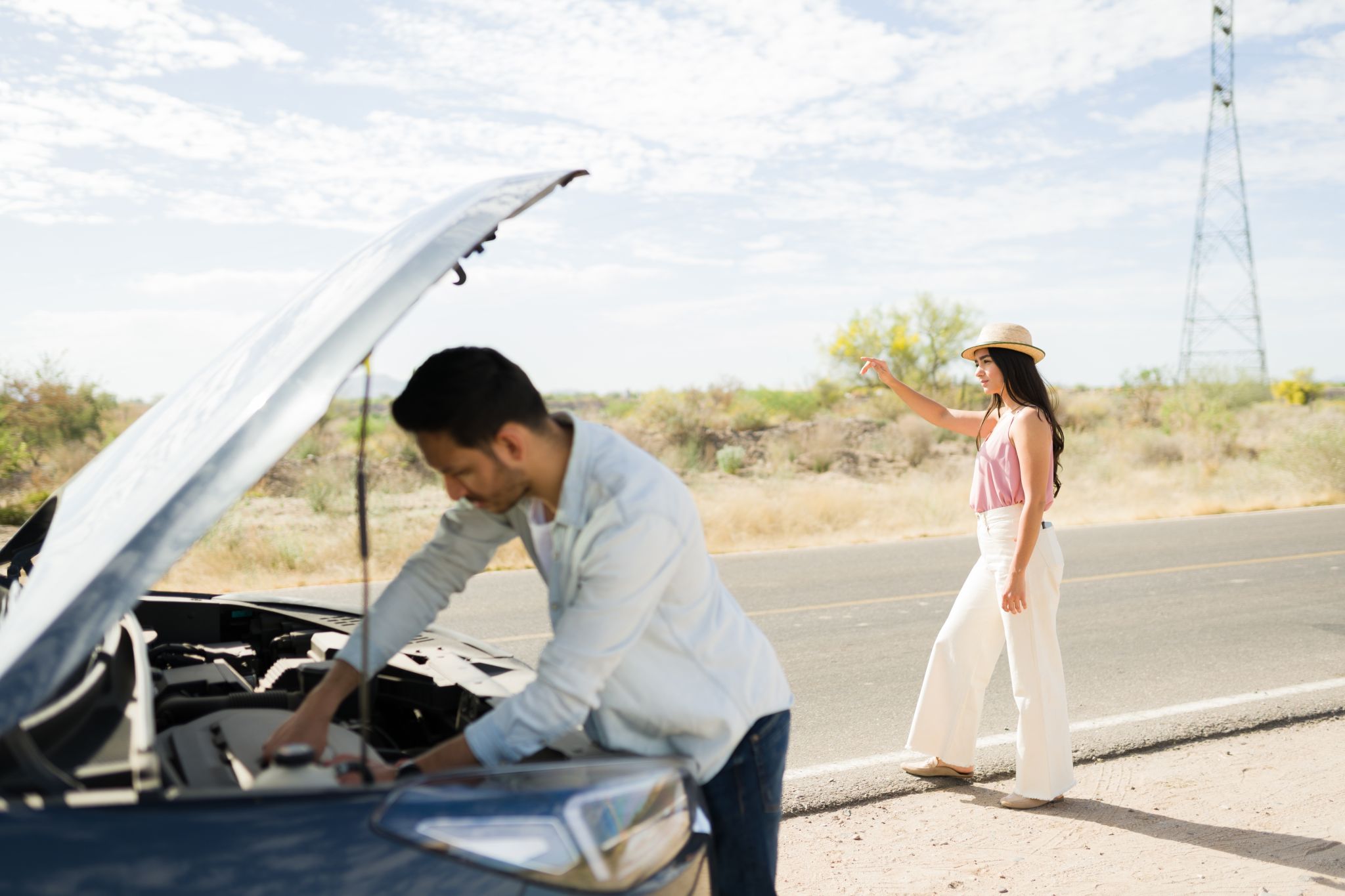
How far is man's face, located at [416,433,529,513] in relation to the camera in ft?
6.50

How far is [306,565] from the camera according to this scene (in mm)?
11289

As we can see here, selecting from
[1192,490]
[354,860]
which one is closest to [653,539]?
[354,860]

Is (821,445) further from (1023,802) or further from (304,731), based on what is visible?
(304,731)

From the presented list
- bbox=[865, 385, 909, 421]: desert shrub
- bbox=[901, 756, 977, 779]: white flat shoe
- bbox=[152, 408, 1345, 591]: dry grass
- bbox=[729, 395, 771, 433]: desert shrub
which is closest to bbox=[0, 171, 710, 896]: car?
bbox=[901, 756, 977, 779]: white flat shoe

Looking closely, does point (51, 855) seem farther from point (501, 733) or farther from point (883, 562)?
point (883, 562)


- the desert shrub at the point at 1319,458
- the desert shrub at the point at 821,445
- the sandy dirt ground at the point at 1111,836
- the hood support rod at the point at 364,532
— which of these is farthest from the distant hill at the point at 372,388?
the desert shrub at the point at 821,445

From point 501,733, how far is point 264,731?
2.00 ft

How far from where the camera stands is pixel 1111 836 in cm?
400

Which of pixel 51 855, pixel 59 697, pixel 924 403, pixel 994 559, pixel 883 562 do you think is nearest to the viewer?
pixel 51 855

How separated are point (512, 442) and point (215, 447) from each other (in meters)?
0.53

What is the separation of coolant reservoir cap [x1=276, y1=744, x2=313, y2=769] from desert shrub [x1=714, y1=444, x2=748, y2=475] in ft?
76.0

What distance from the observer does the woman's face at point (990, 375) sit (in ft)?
14.3

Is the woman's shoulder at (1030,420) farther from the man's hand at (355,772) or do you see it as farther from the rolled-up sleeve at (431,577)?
the man's hand at (355,772)

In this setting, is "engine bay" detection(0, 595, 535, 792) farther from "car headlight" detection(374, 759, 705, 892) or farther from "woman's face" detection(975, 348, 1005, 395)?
"woman's face" detection(975, 348, 1005, 395)
